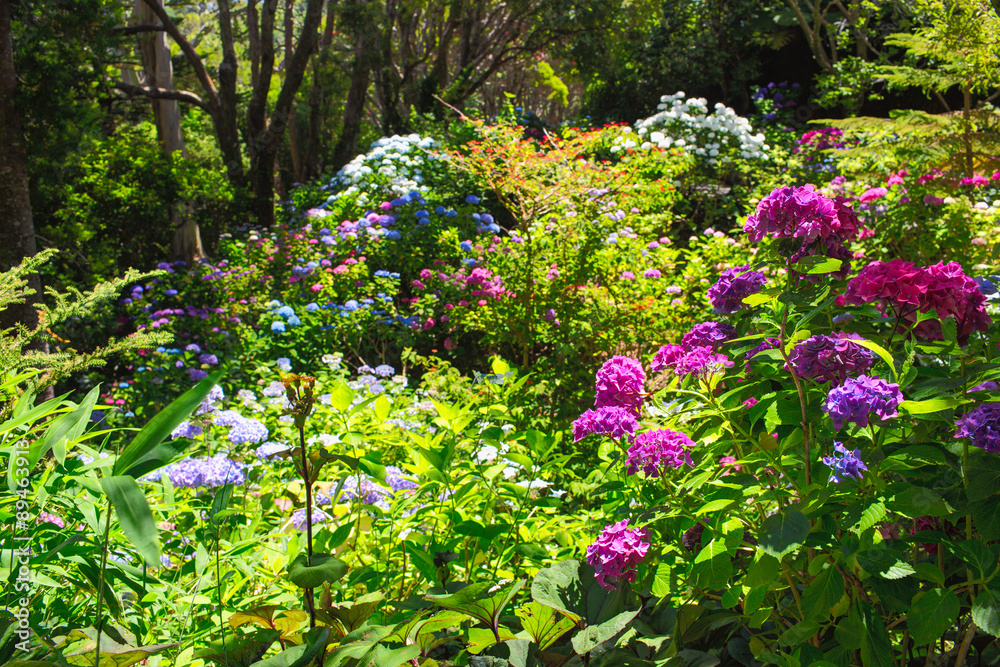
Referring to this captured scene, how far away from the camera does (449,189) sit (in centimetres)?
793

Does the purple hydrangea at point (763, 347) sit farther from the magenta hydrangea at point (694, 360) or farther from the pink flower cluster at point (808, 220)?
the pink flower cluster at point (808, 220)

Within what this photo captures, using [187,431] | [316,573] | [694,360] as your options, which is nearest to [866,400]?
[694,360]

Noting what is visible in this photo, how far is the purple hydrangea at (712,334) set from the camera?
1.50 m

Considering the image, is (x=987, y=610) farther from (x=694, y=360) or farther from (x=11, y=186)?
(x=11, y=186)

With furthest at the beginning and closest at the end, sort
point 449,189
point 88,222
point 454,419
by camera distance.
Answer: point 449,189
point 88,222
point 454,419

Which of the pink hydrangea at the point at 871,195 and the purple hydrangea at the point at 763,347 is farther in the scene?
the pink hydrangea at the point at 871,195

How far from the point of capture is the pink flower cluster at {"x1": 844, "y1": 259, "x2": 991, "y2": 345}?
1202 mm

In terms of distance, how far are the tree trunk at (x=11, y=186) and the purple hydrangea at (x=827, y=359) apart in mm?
3872

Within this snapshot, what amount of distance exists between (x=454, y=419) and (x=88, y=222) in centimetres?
601

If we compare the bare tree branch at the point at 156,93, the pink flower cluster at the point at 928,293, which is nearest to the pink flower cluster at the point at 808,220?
the pink flower cluster at the point at 928,293

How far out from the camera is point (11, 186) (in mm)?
3613

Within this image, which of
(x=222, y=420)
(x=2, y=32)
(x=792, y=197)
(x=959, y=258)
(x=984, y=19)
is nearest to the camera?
(x=792, y=197)

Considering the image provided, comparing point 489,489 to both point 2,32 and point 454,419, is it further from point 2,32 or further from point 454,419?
point 2,32

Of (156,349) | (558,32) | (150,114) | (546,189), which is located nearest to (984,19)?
(546,189)
